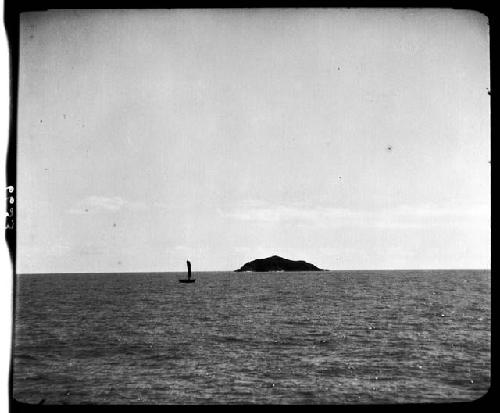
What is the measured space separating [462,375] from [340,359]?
384 centimetres

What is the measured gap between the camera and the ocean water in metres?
13.9

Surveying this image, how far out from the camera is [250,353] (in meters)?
20.2

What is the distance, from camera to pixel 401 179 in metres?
79.6

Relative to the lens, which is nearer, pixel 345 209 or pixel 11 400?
pixel 11 400

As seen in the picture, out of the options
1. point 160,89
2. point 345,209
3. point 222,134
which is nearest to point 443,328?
point 222,134

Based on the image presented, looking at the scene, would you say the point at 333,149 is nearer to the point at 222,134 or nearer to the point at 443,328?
the point at 222,134

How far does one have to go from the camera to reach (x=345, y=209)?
260ft

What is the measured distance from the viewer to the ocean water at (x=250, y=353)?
1392 cm
